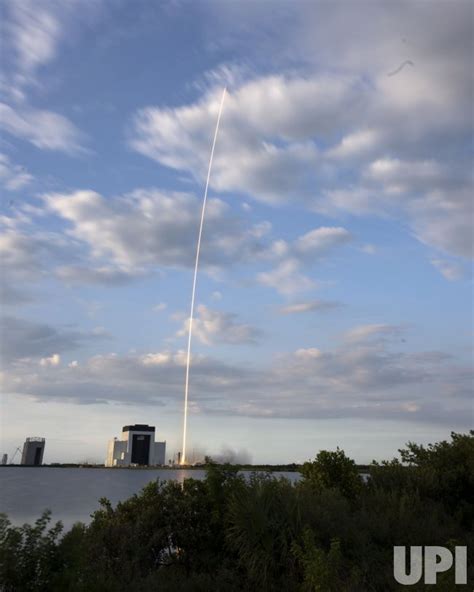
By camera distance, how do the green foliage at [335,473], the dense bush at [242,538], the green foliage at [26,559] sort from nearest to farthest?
the green foliage at [26,559] → the dense bush at [242,538] → the green foliage at [335,473]

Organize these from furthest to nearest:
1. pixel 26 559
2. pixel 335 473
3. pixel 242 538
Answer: pixel 335 473 < pixel 242 538 < pixel 26 559

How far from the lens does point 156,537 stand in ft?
52.5

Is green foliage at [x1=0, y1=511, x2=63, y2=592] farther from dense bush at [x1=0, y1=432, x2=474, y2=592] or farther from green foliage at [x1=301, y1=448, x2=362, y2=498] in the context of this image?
green foliage at [x1=301, y1=448, x2=362, y2=498]

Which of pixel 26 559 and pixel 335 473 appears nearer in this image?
pixel 26 559

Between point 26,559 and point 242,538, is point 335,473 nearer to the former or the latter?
point 242,538

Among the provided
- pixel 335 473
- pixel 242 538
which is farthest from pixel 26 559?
pixel 335 473

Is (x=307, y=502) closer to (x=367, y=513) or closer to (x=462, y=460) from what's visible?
(x=367, y=513)

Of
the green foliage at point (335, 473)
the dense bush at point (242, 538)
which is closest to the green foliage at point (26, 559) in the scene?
the dense bush at point (242, 538)

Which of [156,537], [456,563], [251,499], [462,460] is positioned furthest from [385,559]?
[462,460]

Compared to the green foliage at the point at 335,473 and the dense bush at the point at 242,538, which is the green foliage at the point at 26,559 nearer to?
the dense bush at the point at 242,538

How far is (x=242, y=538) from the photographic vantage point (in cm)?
1522

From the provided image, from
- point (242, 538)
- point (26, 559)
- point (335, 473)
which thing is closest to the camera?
point (26, 559)

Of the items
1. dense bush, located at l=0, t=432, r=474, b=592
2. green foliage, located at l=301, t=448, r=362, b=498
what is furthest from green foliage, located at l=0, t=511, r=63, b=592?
green foliage, located at l=301, t=448, r=362, b=498

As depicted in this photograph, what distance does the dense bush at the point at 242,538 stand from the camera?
11.3 metres
